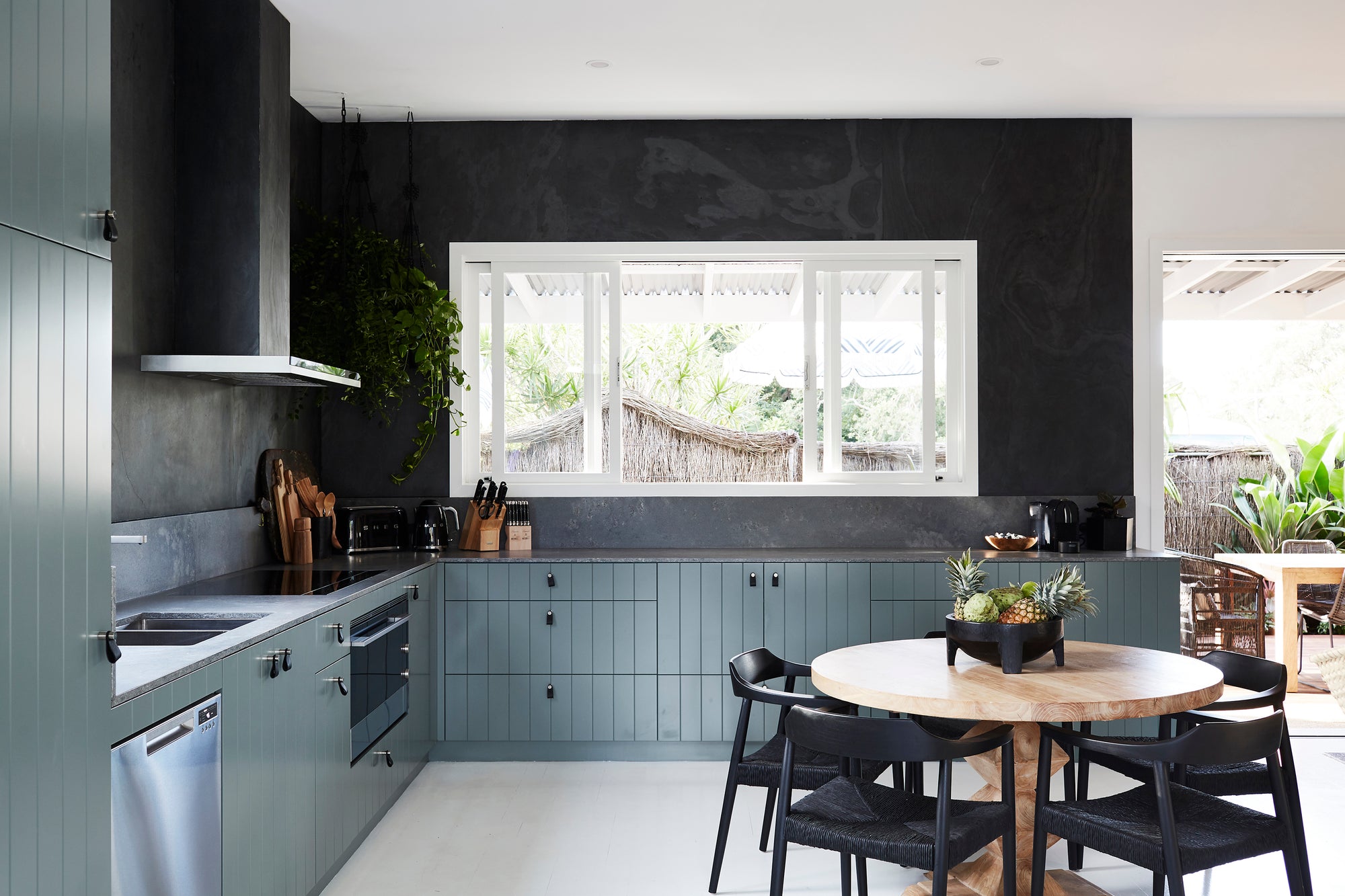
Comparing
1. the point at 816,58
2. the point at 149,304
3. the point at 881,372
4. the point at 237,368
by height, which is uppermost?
the point at 816,58

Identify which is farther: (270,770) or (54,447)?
(270,770)

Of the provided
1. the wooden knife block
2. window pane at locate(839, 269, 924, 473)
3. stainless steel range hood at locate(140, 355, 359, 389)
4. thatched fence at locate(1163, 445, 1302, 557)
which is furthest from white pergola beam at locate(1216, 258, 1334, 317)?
stainless steel range hood at locate(140, 355, 359, 389)

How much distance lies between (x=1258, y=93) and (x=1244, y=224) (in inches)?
25.6

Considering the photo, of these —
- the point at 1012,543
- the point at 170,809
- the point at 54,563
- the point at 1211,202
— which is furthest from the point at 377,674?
the point at 1211,202

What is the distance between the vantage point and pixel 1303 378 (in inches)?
461

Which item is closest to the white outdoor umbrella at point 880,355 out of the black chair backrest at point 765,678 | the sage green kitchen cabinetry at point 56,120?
the black chair backrest at point 765,678

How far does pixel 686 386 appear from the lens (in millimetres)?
5273

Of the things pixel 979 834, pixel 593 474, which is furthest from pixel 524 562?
pixel 979 834

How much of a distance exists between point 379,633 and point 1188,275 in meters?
6.33

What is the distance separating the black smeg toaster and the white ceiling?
1.91 metres

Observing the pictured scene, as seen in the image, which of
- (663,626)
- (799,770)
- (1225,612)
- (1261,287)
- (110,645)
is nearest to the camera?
(110,645)

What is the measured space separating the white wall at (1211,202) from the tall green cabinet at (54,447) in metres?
4.50

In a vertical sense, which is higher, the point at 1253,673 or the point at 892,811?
the point at 1253,673

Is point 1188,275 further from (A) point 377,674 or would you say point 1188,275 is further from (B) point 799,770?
(A) point 377,674
